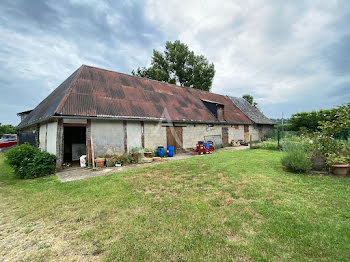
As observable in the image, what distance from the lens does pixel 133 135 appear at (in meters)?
9.66

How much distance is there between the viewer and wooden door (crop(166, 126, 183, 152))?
11360 mm

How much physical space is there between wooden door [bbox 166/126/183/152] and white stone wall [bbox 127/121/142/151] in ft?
7.38

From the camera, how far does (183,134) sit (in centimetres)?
1226

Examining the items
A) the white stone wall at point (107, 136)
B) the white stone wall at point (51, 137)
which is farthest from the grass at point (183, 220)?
the white stone wall at point (107, 136)

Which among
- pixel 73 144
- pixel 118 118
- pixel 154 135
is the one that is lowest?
pixel 73 144

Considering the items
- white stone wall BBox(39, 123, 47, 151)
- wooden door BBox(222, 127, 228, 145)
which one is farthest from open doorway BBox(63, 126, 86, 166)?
wooden door BBox(222, 127, 228, 145)

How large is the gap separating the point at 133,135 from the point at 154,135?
4.95ft

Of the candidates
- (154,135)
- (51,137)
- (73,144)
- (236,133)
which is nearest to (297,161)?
(154,135)

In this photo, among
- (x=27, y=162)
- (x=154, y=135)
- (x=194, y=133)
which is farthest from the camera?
(x=194, y=133)

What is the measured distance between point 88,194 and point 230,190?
400 centimetres

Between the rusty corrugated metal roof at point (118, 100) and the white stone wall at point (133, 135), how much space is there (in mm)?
509

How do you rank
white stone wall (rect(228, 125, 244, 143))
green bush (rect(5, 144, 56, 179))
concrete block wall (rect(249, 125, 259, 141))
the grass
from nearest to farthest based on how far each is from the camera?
the grass, green bush (rect(5, 144, 56, 179)), white stone wall (rect(228, 125, 244, 143)), concrete block wall (rect(249, 125, 259, 141))

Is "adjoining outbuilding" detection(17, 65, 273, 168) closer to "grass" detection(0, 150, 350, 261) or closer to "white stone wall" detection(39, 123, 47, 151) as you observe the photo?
"white stone wall" detection(39, 123, 47, 151)

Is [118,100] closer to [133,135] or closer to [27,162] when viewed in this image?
[133,135]
